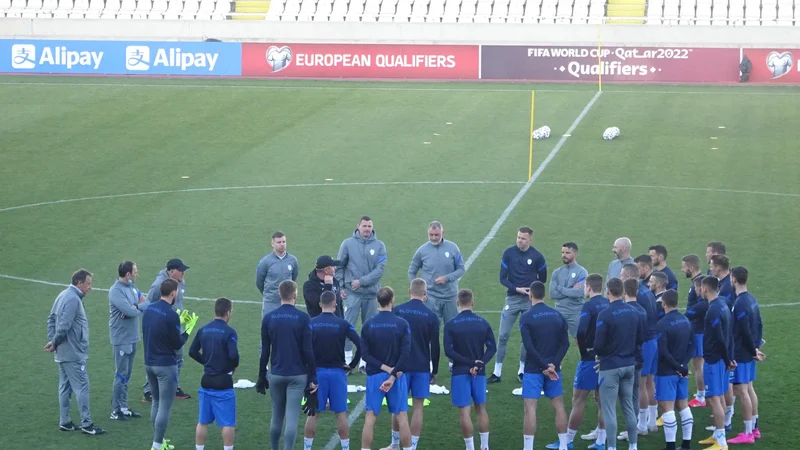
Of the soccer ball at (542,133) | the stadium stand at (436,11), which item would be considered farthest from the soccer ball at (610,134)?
the stadium stand at (436,11)

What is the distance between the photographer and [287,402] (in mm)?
11516

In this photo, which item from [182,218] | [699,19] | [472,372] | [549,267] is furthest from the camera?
[699,19]

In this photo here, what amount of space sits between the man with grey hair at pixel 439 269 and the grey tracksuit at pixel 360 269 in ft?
1.72

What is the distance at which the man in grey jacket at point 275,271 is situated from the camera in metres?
14.8

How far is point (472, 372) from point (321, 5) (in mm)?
41930

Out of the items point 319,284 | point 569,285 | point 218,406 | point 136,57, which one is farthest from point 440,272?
point 136,57

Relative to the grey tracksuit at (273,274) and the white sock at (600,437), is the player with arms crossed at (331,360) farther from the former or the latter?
the grey tracksuit at (273,274)

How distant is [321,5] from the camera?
51.8 metres

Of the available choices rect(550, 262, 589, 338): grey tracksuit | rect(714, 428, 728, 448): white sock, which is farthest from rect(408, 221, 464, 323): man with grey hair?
rect(714, 428, 728, 448): white sock

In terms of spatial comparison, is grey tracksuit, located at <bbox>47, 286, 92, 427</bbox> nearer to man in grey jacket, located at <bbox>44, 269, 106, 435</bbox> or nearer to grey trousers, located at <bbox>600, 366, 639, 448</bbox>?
man in grey jacket, located at <bbox>44, 269, 106, 435</bbox>

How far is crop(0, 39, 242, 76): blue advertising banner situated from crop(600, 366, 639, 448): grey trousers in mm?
33142

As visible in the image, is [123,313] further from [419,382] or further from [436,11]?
[436,11]

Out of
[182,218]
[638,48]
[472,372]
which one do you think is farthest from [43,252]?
[638,48]

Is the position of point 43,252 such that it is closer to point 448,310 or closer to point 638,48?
point 448,310
